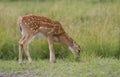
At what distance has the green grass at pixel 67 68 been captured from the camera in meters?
10.9

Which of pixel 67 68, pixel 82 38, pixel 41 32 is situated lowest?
pixel 67 68

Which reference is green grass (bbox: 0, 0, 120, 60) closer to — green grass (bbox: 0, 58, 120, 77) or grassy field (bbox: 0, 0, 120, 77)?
grassy field (bbox: 0, 0, 120, 77)

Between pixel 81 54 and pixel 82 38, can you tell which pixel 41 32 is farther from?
pixel 82 38

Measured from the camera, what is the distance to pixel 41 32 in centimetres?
1244

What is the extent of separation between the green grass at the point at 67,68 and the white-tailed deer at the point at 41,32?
0.37 meters

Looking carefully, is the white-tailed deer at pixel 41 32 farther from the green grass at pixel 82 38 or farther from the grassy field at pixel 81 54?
the green grass at pixel 82 38

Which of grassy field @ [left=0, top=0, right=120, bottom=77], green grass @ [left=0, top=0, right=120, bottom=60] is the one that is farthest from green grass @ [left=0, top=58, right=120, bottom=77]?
green grass @ [left=0, top=0, right=120, bottom=60]

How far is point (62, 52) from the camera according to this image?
13531 mm

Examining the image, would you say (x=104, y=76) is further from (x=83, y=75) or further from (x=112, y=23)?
(x=112, y=23)

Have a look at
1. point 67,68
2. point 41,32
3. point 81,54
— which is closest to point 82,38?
point 81,54

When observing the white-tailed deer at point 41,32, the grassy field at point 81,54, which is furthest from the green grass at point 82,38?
the white-tailed deer at point 41,32

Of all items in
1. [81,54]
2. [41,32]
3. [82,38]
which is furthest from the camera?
[82,38]

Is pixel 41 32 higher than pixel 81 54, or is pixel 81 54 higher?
pixel 41 32

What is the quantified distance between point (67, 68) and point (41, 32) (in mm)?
1410
